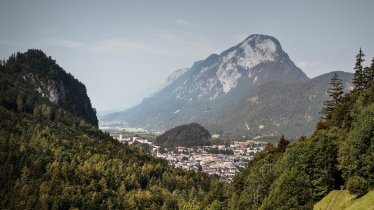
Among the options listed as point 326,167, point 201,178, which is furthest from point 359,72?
point 201,178

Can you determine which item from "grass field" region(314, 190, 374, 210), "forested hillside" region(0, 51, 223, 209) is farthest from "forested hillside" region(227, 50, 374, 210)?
"forested hillside" region(0, 51, 223, 209)

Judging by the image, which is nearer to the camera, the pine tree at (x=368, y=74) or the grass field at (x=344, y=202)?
the grass field at (x=344, y=202)

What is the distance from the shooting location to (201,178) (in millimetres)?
199500

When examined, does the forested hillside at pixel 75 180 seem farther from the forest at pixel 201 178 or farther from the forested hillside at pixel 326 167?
the forested hillside at pixel 326 167

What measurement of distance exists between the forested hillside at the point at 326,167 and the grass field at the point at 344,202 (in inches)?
62.6

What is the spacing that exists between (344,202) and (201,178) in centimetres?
14123

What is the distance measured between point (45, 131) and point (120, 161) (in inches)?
1489

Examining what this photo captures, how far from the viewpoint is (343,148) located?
2793 inches

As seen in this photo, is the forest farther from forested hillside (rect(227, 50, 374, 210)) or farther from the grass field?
the grass field

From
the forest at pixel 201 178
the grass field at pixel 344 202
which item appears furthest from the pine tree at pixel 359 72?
the grass field at pixel 344 202

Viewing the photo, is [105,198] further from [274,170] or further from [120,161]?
[274,170]

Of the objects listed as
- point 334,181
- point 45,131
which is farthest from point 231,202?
point 45,131

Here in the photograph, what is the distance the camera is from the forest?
72.2 metres

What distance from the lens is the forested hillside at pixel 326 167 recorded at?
64.8 m
